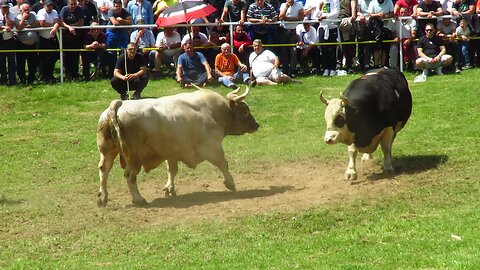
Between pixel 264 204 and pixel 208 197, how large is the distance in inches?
48.0

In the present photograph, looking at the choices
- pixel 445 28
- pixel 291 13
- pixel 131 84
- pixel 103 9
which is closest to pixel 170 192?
pixel 131 84

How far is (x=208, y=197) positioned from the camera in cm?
1416

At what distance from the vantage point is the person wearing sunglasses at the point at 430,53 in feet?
74.1

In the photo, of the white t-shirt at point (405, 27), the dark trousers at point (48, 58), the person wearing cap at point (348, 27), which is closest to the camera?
the dark trousers at point (48, 58)

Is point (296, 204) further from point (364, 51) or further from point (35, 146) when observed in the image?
point (364, 51)

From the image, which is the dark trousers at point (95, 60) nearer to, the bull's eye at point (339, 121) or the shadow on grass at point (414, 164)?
the shadow on grass at point (414, 164)

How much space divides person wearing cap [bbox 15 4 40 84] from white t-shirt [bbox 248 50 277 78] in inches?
191

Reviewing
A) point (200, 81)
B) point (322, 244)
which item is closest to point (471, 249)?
point (322, 244)

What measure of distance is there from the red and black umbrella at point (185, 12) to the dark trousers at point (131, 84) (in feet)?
7.10

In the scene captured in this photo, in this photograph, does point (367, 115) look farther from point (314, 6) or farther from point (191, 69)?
point (314, 6)

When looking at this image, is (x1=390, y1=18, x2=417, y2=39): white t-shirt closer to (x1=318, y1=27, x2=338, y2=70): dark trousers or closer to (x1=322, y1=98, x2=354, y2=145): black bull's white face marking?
(x1=318, y1=27, x2=338, y2=70): dark trousers

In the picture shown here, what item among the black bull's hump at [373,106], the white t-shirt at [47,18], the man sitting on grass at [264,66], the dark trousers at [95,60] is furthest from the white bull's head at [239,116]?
the white t-shirt at [47,18]

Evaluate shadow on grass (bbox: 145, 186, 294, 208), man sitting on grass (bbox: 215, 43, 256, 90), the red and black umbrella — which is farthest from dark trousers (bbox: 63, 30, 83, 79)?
shadow on grass (bbox: 145, 186, 294, 208)

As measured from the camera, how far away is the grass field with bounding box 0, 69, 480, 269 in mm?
10844
